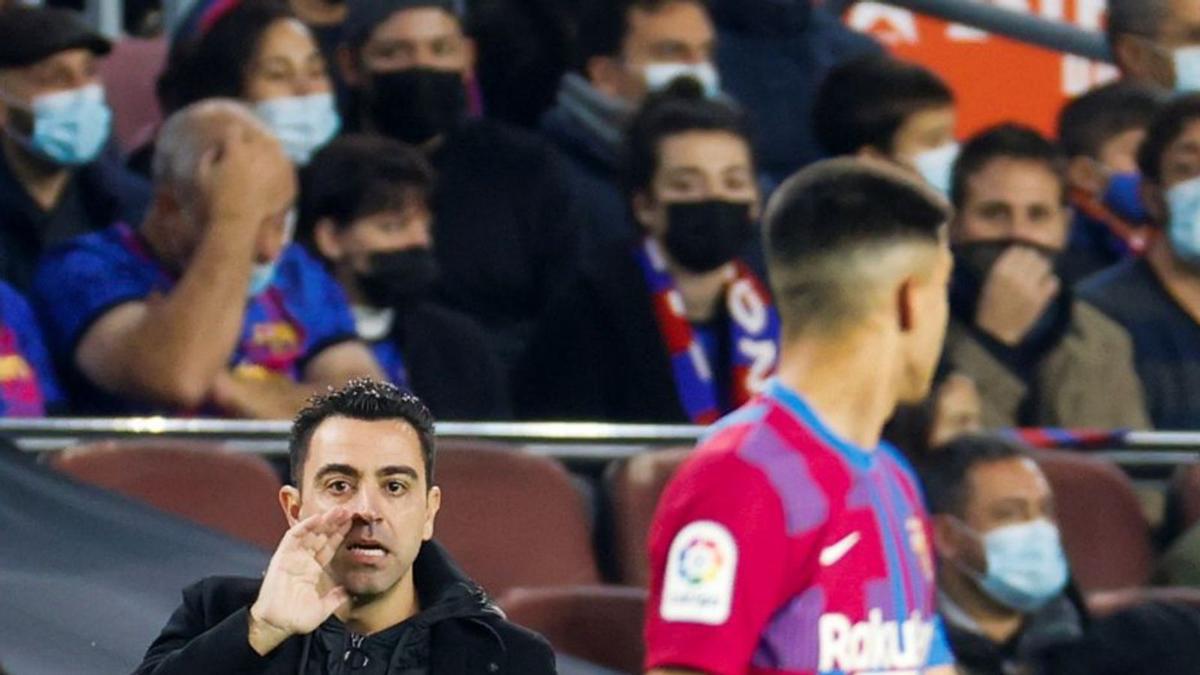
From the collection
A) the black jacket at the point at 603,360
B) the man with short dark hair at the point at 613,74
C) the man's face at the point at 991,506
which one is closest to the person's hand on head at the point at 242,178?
the black jacket at the point at 603,360

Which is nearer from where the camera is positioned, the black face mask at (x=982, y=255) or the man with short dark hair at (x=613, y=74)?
the black face mask at (x=982, y=255)

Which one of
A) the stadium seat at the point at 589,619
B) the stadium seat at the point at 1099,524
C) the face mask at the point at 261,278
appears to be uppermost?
the face mask at the point at 261,278

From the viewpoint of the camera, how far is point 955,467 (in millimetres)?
5004

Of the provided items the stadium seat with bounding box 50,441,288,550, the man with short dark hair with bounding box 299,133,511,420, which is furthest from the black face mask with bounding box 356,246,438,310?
the stadium seat with bounding box 50,441,288,550

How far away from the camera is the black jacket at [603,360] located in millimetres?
5961

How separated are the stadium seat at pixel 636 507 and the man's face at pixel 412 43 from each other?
5.36 feet

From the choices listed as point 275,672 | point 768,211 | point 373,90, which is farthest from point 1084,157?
point 275,672

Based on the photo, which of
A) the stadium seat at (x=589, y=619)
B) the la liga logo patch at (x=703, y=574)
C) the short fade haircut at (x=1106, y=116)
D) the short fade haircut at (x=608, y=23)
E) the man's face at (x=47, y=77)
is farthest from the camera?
the short fade haircut at (x=1106, y=116)

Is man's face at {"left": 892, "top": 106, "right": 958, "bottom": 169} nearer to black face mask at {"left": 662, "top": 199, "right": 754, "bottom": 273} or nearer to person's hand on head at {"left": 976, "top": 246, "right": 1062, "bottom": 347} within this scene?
person's hand on head at {"left": 976, "top": 246, "right": 1062, "bottom": 347}

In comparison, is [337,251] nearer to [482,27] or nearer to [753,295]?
[753,295]

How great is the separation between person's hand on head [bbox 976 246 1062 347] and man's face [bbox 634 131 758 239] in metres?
0.56

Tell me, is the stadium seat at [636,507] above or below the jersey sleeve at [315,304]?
below

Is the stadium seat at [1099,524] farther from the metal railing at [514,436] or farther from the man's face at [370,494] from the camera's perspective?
the man's face at [370,494]

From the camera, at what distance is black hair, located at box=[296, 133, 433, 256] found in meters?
5.91
